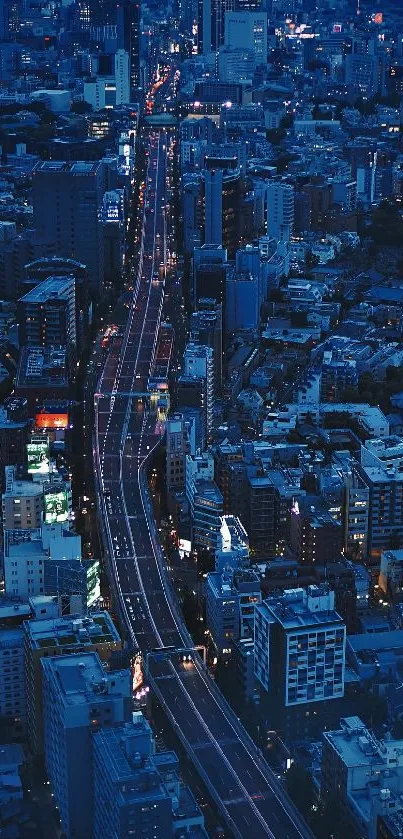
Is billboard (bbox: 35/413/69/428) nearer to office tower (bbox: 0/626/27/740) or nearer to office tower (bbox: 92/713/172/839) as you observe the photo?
office tower (bbox: 0/626/27/740)

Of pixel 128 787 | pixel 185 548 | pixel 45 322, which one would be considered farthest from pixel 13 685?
pixel 45 322

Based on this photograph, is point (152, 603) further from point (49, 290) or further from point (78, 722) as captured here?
point (49, 290)

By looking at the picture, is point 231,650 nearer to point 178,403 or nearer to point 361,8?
point 178,403

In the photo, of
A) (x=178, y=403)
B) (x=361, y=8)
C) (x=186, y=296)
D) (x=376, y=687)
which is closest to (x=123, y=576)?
(x=376, y=687)

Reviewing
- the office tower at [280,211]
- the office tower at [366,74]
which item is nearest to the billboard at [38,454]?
the office tower at [280,211]

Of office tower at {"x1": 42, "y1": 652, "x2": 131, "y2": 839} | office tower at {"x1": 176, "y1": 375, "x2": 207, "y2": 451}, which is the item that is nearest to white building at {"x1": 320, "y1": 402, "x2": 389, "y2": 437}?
office tower at {"x1": 176, "y1": 375, "x2": 207, "y2": 451}

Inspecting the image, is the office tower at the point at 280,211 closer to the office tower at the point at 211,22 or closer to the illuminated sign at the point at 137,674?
the illuminated sign at the point at 137,674
